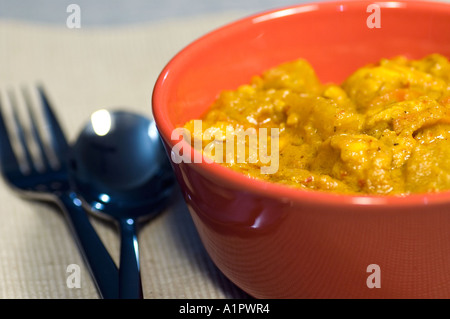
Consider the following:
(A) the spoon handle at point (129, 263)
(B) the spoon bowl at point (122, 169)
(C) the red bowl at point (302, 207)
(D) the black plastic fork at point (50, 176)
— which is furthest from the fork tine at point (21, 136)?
(C) the red bowl at point (302, 207)

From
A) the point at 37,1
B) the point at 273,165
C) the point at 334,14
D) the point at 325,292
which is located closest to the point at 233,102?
the point at 273,165

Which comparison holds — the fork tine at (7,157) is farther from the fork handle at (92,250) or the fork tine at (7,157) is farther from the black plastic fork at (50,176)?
the fork handle at (92,250)

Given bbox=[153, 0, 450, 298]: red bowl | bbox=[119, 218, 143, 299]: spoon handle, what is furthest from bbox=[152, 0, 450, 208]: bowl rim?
bbox=[119, 218, 143, 299]: spoon handle

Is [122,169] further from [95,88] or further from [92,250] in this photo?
[95,88]

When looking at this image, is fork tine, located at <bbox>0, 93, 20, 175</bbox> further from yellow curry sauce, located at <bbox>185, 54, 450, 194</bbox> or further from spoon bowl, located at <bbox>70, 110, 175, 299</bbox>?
yellow curry sauce, located at <bbox>185, 54, 450, 194</bbox>

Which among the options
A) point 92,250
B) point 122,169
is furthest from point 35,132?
point 92,250
